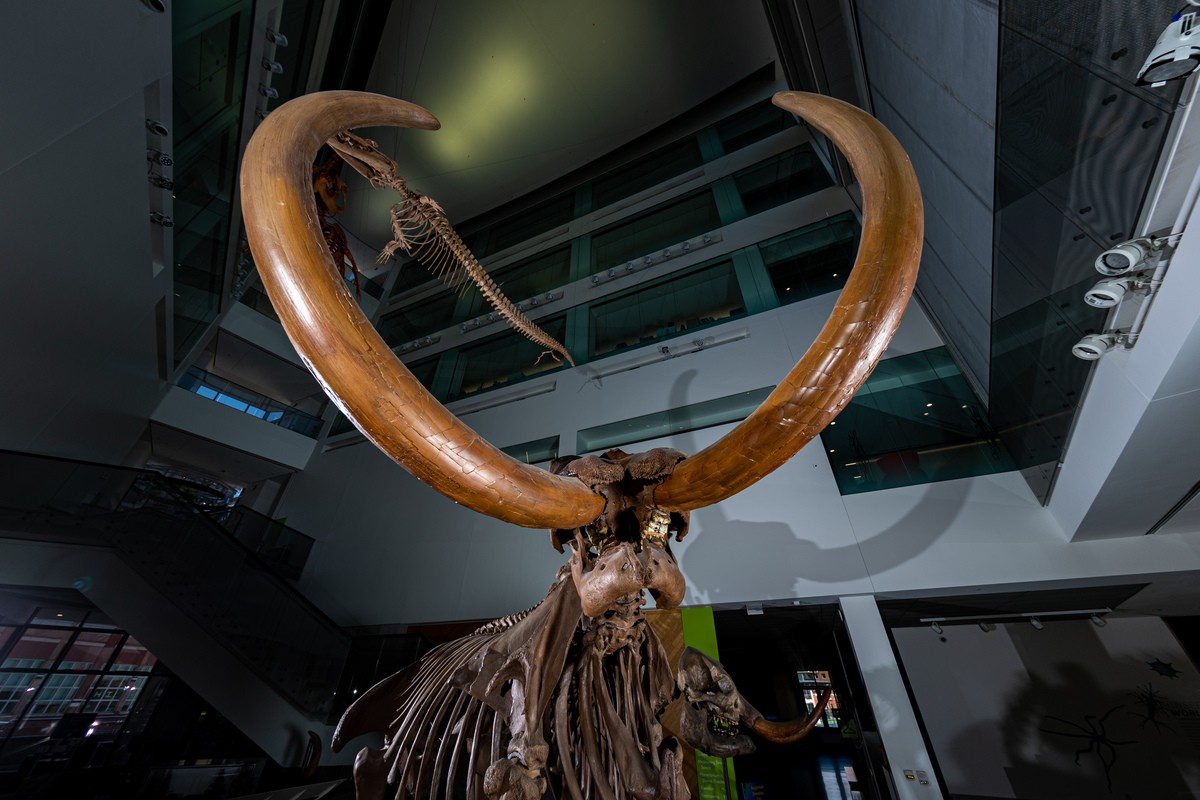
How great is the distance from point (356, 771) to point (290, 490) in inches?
365

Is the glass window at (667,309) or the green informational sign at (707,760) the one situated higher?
the glass window at (667,309)

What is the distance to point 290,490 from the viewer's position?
8758 millimetres

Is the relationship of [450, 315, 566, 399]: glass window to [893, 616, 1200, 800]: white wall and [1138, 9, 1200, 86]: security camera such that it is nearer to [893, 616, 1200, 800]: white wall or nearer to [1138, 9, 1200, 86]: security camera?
[1138, 9, 1200, 86]: security camera

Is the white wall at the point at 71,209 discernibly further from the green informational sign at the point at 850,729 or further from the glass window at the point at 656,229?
the green informational sign at the point at 850,729

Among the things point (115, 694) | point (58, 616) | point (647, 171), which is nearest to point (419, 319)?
point (647, 171)

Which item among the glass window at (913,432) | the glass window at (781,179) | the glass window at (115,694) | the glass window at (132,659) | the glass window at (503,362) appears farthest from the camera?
the glass window at (503,362)

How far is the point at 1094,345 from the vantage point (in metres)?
1.88

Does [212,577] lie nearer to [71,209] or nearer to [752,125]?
[71,209]

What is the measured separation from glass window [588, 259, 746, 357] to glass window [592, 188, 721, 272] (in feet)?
3.29

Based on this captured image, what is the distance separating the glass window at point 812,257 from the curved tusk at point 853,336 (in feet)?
15.4

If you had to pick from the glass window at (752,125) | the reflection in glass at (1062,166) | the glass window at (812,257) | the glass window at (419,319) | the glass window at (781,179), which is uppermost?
the glass window at (752,125)

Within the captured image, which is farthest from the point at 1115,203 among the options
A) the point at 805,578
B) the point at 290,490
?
the point at 290,490

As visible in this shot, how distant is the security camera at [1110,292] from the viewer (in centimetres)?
158

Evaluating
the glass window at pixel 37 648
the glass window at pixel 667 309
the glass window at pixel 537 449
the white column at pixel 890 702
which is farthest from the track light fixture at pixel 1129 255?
the glass window at pixel 37 648
